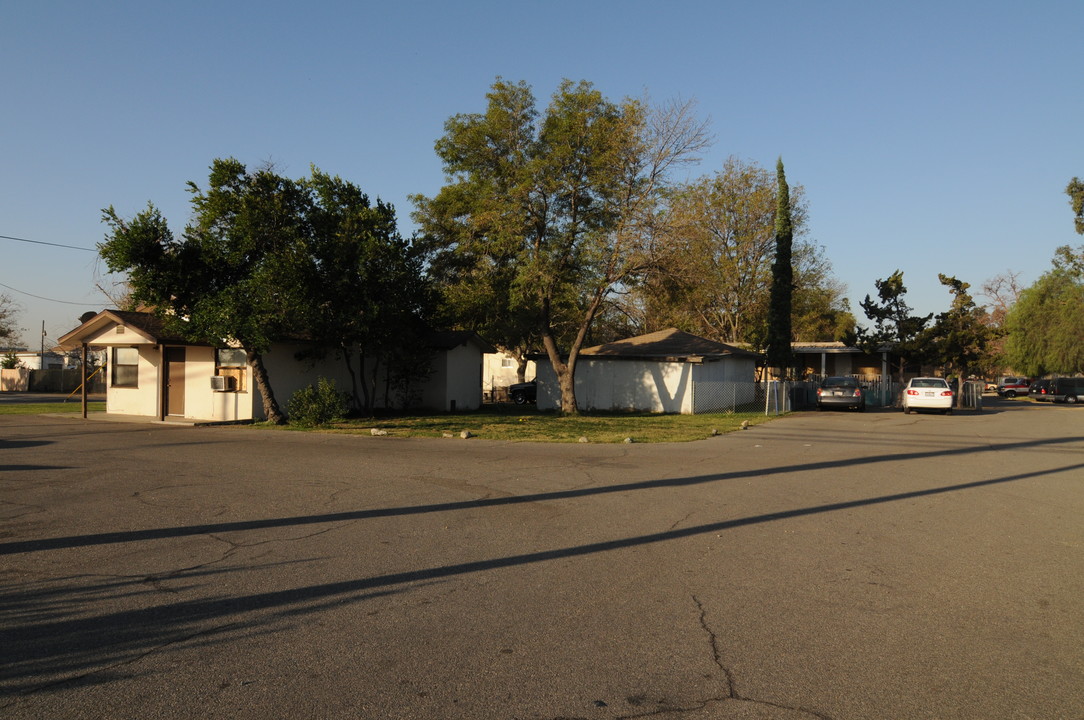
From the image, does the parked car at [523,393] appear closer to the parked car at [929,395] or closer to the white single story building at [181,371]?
the white single story building at [181,371]

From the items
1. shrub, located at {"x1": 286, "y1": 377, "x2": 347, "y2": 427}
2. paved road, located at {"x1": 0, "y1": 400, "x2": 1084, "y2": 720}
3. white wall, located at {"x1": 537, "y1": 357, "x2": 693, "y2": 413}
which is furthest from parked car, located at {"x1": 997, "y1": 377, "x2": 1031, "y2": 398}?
shrub, located at {"x1": 286, "y1": 377, "x2": 347, "y2": 427}

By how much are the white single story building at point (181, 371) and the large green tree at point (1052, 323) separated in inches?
1904

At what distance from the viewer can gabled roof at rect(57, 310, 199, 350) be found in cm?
2338

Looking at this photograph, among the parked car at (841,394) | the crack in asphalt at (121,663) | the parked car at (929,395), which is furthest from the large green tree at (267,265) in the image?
the parked car at (929,395)

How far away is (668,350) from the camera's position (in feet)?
108

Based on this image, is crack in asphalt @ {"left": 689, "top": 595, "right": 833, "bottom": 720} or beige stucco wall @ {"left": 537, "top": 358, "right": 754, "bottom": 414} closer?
crack in asphalt @ {"left": 689, "top": 595, "right": 833, "bottom": 720}

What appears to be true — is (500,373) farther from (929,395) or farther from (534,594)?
(534,594)

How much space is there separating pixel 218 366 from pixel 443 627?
2204 centimetres

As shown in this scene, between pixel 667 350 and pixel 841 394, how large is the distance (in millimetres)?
7950

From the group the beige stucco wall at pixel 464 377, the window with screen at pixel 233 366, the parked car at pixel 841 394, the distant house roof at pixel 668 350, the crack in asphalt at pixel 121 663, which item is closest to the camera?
the crack in asphalt at pixel 121 663

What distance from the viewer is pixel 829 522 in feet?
31.1

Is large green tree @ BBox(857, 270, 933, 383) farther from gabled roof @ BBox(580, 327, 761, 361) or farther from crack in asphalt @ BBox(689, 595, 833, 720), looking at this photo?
crack in asphalt @ BBox(689, 595, 833, 720)

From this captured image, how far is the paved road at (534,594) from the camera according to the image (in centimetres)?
443

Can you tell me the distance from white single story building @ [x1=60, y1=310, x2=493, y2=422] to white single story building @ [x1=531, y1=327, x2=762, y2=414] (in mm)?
7469
